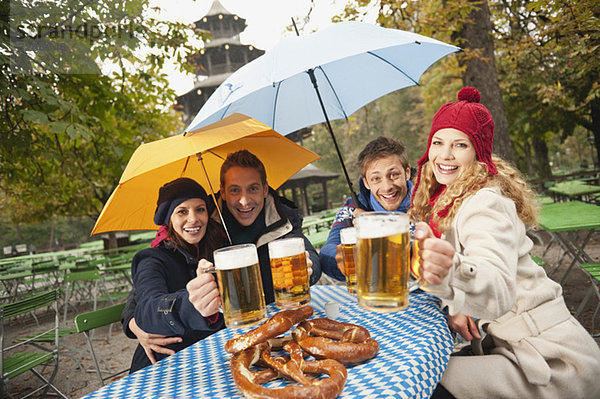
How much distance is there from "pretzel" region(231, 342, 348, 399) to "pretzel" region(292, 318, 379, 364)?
4cm

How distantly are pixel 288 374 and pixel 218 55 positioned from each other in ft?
115

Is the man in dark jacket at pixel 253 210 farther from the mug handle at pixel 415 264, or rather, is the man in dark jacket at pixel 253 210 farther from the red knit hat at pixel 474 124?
the mug handle at pixel 415 264

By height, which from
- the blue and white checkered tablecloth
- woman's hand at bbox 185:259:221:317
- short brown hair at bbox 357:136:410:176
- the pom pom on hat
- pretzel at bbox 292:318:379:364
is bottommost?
the blue and white checkered tablecloth

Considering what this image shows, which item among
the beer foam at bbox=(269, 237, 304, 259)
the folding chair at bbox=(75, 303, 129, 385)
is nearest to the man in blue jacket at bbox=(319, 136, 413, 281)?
the beer foam at bbox=(269, 237, 304, 259)

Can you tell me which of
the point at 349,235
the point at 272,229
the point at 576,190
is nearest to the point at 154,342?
the point at 272,229

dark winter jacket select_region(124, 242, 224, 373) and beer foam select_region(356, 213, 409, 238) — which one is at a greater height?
beer foam select_region(356, 213, 409, 238)

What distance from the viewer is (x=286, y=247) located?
1.44 metres

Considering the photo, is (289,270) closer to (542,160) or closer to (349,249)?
(349,249)

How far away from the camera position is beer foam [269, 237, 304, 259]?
4.73 ft

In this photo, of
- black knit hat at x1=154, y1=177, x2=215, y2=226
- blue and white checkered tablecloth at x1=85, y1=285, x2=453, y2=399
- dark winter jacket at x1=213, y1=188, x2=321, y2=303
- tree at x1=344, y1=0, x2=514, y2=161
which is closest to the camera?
blue and white checkered tablecloth at x1=85, y1=285, x2=453, y2=399

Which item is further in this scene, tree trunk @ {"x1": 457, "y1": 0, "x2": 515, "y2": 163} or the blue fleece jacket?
tree trunk @ {"x1": 457, "y1": 0, "x2": 515, "y2": 163}

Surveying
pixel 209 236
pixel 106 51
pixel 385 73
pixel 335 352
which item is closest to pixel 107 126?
pixel 106 51

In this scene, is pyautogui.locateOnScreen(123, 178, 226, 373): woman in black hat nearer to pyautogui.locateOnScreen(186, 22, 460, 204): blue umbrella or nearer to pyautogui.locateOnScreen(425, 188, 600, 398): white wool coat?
pyautogui.locateOnScreen(186, 22, 460, 204): blue umbrella

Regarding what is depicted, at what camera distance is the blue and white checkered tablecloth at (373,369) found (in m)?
1.09
